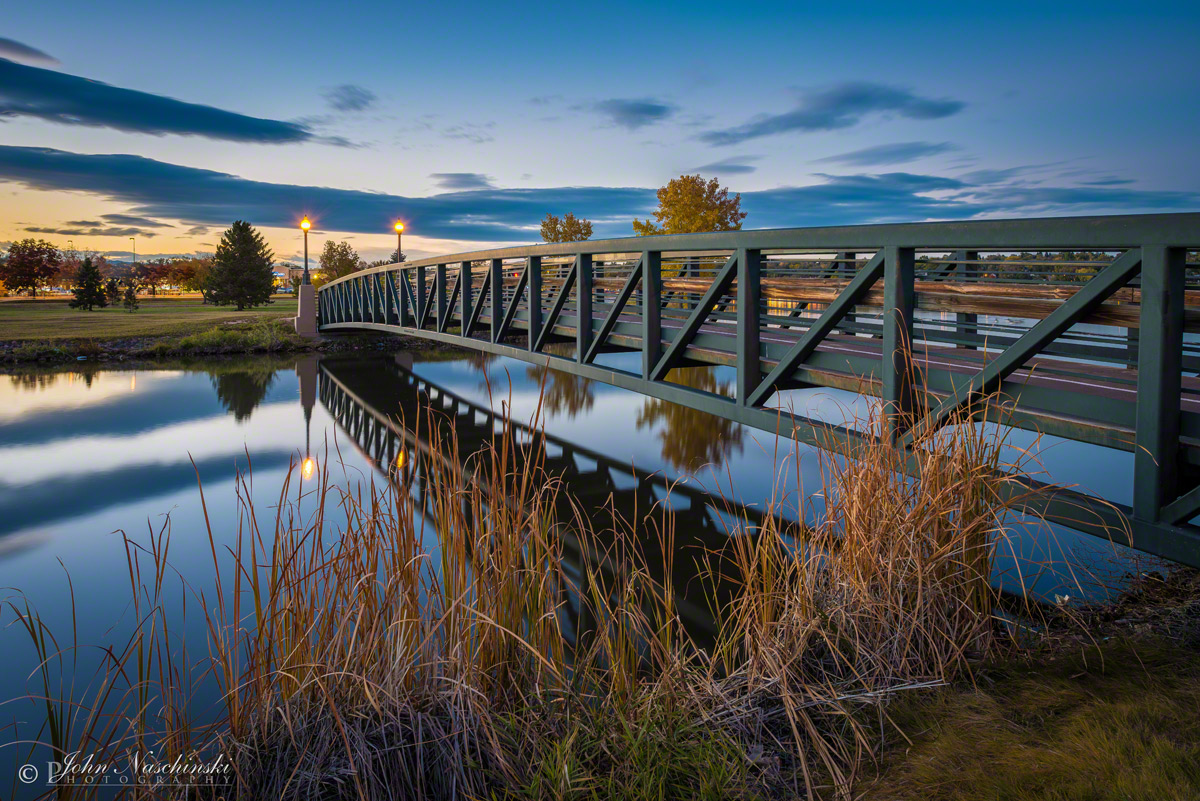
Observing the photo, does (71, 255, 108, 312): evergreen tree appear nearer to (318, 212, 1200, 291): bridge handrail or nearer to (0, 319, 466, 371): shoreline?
(0, 319, 466, 371): shoreline

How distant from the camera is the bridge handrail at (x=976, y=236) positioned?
10.7 ft

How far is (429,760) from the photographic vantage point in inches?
103

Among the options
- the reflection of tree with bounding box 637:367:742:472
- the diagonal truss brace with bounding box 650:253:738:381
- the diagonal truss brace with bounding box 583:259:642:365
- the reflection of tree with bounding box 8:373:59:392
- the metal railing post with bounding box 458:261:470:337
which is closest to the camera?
the diagonal truss brace with bounding box 650:253:738:381

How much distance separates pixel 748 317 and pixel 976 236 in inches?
80.2

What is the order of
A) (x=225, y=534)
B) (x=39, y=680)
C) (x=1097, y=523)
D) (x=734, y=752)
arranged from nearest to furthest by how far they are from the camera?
(x=734, y=752), (x=1097, y=523), (x=39, y=680), (x=225, y=534)

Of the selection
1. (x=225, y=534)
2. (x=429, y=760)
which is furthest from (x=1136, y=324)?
(x=225, y=534)

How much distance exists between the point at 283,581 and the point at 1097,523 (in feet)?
12.4

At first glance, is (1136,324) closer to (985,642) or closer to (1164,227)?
(1164,227)

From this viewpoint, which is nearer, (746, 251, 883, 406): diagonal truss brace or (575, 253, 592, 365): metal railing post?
(746, 251, 883, 406): diagonal truss brace

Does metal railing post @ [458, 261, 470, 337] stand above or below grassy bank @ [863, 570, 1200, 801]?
above

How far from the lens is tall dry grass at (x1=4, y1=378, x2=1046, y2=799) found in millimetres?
2467

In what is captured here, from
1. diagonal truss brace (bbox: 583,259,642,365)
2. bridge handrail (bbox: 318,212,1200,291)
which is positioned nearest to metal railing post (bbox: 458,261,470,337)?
diagonal truss brace (bbox: 583,259,642,365)

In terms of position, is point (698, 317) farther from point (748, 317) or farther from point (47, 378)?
point (47, 378)

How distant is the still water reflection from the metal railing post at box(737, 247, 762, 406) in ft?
1.93
